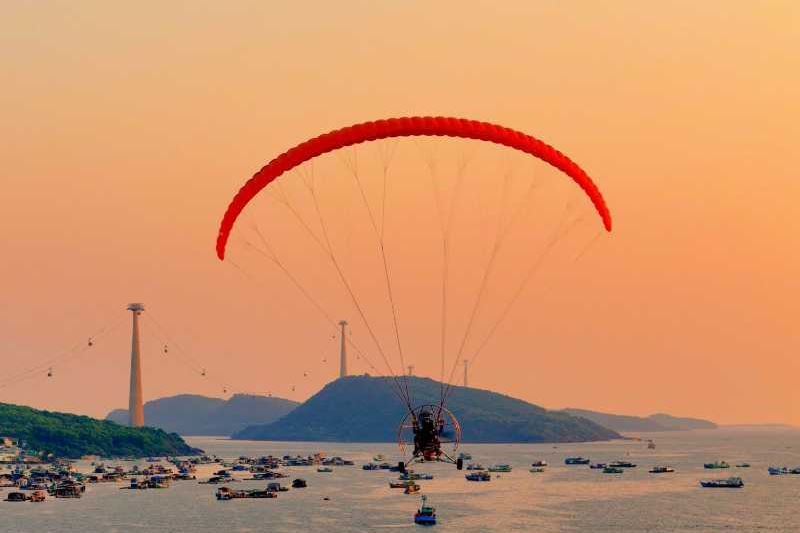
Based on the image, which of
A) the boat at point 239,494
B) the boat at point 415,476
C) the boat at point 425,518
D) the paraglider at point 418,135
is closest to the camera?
the paraglider at point 418,135

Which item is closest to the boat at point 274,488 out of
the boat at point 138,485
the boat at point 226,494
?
the boat at point 226,494

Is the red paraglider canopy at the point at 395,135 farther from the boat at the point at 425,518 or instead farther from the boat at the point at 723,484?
the boat at the point at 723,484

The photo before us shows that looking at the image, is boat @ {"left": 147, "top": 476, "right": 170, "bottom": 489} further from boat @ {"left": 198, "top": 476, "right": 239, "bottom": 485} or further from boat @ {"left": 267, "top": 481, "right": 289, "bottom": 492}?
boat @ {"left": 267, "top": 481, "right": 289, "bottom": 492}

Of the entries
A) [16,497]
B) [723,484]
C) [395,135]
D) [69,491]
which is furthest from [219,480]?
[395,135]

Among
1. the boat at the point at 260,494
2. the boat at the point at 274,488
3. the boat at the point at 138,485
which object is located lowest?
the boat at the point at 260,494

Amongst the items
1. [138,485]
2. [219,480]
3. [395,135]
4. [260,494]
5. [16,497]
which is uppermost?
[395,135]

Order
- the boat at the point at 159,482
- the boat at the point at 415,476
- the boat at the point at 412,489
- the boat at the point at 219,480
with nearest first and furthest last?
1. the boat at the point at 412,489
2. the boat at the point at 159,482
3. the boat at the point at 415,476
4. the boat at the point at 219,480

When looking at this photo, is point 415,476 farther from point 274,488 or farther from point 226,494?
point 226,494
